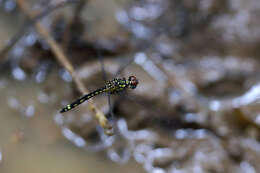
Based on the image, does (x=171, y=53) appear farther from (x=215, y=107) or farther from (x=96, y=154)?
(x=96, y=154)

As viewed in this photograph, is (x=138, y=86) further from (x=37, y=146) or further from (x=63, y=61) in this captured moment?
(x=37, y=146)

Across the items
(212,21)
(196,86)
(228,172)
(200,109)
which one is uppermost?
(212,21)

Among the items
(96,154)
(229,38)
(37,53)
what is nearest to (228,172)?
(96,154)

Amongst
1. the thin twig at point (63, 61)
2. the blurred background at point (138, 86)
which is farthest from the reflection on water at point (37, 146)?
the thin twig at point (63, 61)

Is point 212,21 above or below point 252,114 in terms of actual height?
above

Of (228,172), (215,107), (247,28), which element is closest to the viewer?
(228,172)

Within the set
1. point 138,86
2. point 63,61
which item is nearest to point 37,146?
point 63,61
